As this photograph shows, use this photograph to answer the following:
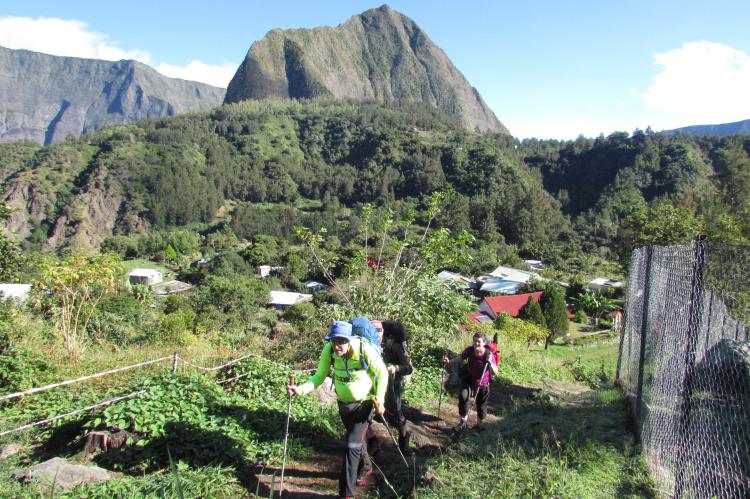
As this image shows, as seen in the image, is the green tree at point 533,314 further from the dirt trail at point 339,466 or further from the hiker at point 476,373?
the dirt trail at point 339,466

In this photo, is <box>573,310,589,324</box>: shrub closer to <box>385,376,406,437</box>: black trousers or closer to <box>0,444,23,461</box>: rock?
<box>385,376,406,437</box>: black trousers

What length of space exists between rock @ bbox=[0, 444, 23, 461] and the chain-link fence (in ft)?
17.1

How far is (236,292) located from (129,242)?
247 ft

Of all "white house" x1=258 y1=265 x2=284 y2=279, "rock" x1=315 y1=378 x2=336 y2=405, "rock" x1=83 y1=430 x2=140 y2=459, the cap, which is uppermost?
the cap

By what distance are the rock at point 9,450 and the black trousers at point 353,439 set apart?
2.95 meters

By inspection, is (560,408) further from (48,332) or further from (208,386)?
(48,332)

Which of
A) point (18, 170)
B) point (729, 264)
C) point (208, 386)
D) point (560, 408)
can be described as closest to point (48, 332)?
point (208, 386)

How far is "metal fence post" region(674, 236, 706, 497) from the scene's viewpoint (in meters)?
2.95

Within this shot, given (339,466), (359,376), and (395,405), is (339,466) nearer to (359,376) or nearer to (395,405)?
(395,405)

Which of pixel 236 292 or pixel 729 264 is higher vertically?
pixel 729 264

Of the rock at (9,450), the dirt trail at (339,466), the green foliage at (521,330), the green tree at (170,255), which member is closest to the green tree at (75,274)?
the rock at (9,450)

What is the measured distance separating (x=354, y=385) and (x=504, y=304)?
38.2 metres

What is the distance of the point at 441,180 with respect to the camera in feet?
423

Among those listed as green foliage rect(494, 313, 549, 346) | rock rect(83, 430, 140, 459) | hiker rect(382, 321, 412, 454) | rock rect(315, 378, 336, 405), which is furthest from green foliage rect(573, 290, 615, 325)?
rock rect(83, 430, 140, 459)
